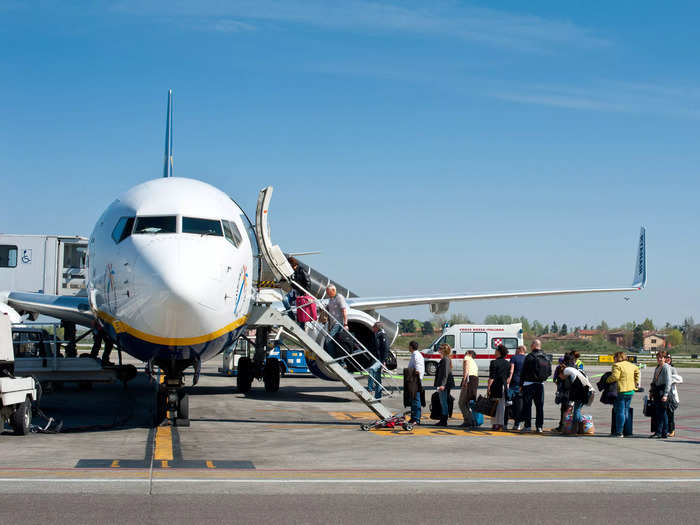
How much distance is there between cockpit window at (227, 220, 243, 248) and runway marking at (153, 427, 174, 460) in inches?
131

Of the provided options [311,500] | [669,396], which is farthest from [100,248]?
[669,396]

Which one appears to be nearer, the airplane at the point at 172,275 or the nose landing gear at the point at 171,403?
the airplane at the point at 172,275

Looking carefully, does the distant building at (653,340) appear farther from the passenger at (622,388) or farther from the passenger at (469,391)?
the passenger at (622,388)

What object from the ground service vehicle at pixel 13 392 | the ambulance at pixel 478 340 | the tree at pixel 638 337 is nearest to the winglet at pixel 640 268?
the ambulance at pixel 478 340

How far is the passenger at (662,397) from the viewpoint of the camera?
1470 centimetres

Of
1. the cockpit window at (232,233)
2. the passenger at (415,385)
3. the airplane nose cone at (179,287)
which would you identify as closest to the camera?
the airplane nose cone at (179,287)

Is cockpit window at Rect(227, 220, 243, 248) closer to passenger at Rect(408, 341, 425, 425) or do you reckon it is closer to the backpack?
passenger at Rect(408, 341, 425, 425)

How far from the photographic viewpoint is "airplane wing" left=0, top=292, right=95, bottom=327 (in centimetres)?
1803

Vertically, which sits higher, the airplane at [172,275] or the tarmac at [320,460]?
the airplane at [172,275]

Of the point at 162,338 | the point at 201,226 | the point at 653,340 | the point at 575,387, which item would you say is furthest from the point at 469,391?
the point at 653,340

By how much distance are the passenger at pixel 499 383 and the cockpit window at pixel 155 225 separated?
6.37 metres

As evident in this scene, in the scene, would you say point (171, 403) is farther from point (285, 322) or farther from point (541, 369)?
point (541, 369)

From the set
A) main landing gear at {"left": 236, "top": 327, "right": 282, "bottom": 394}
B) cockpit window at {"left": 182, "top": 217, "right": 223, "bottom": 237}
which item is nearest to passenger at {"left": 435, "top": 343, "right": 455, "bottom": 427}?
cockpit window at {"left": 182, "top": 217, "right": 223, "bottom": 237}

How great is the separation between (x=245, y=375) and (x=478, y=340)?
1777 cm
